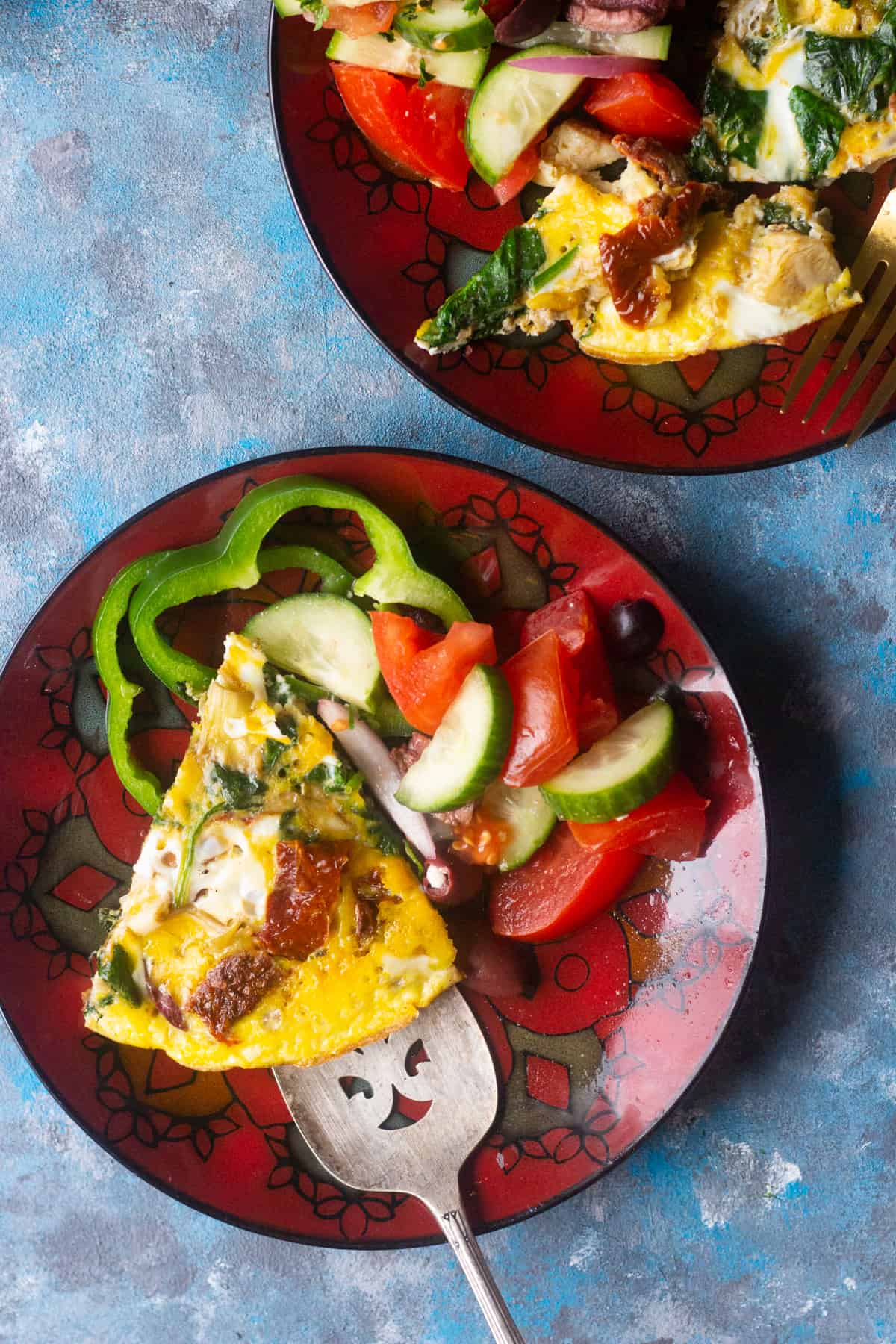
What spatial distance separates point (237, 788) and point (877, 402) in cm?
220

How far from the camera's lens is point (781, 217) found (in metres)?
2.92

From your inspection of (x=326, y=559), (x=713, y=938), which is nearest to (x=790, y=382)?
(x=326, y=559)

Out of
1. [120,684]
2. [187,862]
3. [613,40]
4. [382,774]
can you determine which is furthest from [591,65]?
[187,862]

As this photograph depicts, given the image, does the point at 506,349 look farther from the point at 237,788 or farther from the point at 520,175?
the point at 237,788

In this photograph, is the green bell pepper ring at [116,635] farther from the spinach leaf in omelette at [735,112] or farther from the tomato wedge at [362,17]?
the spinach leaf in omelette at [735,112]

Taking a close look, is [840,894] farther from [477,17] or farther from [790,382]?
[477,17]

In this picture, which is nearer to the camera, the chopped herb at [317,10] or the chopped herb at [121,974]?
the chopped herb at [317,10]

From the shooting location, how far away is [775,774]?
3.33m

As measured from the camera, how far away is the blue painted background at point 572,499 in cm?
329

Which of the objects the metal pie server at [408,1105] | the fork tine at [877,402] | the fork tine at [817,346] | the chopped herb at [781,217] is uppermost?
the chopped herb at [781,217]

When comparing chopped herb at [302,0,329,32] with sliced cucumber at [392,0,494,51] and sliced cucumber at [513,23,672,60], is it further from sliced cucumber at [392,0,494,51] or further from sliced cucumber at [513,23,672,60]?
sliced cucumber at [513,23,672,60]

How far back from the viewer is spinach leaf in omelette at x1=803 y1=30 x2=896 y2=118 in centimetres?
275

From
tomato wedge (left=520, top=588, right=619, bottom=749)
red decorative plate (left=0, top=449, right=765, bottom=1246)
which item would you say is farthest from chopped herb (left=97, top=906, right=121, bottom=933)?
tomato wedge (left=520, top=588, right=619, bottom=749)

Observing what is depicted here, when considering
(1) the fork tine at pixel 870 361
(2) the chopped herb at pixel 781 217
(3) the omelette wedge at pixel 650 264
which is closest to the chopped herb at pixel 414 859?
(3) the omelette wedge at pixel 650 264
